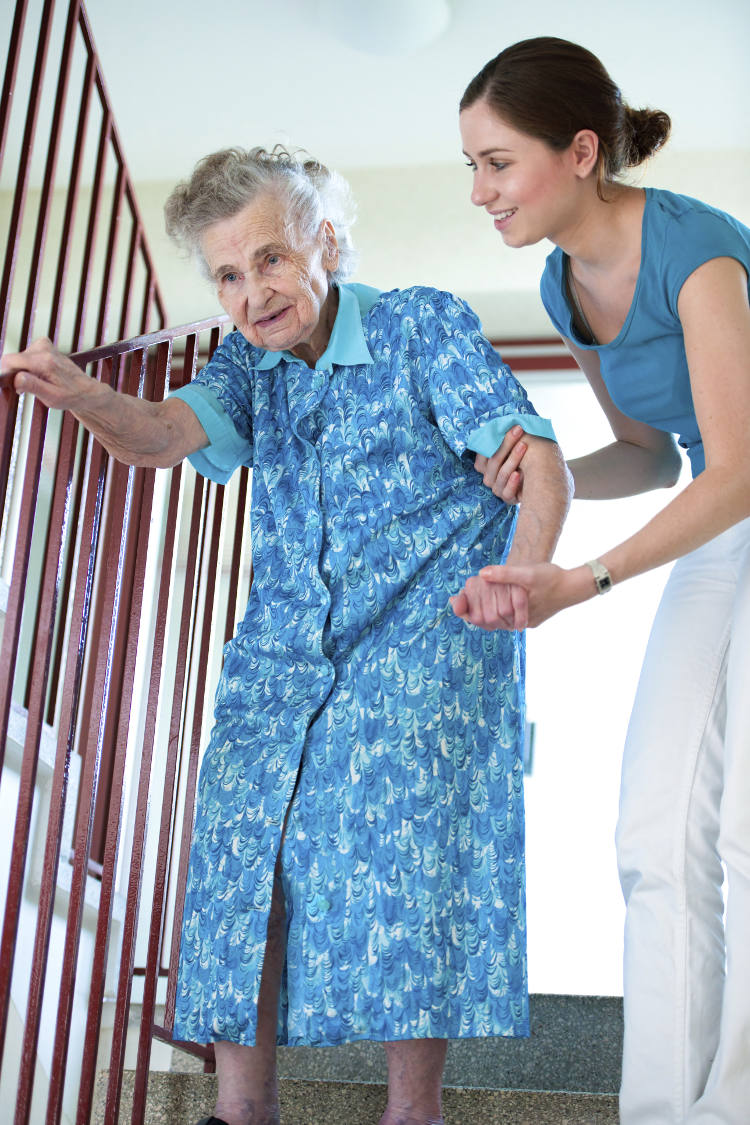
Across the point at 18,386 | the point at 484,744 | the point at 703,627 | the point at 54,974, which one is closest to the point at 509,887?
the point at 484,744

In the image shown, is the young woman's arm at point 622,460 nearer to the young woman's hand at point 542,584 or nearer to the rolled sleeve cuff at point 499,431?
the rolled sleeve cuff at point 499,431

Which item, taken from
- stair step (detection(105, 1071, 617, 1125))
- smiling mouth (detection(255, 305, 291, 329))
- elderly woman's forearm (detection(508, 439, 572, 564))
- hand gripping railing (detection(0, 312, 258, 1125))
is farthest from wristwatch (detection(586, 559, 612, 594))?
stair step (detection(105, 1071, 617, 1125))

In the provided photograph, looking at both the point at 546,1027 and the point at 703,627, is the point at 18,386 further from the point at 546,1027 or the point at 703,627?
the point at 546,1027

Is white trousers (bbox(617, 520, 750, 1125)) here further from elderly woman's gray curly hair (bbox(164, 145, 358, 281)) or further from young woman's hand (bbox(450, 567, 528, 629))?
elderly woman's gray curly hair (bbox(164, 145, 358, 281))

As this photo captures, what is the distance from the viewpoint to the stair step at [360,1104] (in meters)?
1.71

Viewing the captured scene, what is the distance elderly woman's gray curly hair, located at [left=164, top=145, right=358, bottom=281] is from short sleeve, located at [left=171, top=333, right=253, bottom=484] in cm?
15

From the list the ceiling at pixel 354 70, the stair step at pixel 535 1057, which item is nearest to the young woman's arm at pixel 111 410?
the stair step at pixel 535 1057

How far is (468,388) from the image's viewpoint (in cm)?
159

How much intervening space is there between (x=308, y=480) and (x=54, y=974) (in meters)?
1.65

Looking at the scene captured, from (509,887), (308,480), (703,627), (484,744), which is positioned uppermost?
(308,480)

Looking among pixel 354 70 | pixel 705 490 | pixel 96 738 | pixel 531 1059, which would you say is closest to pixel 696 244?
pixel 705 490

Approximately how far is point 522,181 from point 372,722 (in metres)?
0.77

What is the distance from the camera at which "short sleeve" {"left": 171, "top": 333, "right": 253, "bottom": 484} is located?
5.76 ft

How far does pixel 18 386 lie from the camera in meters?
1.49
